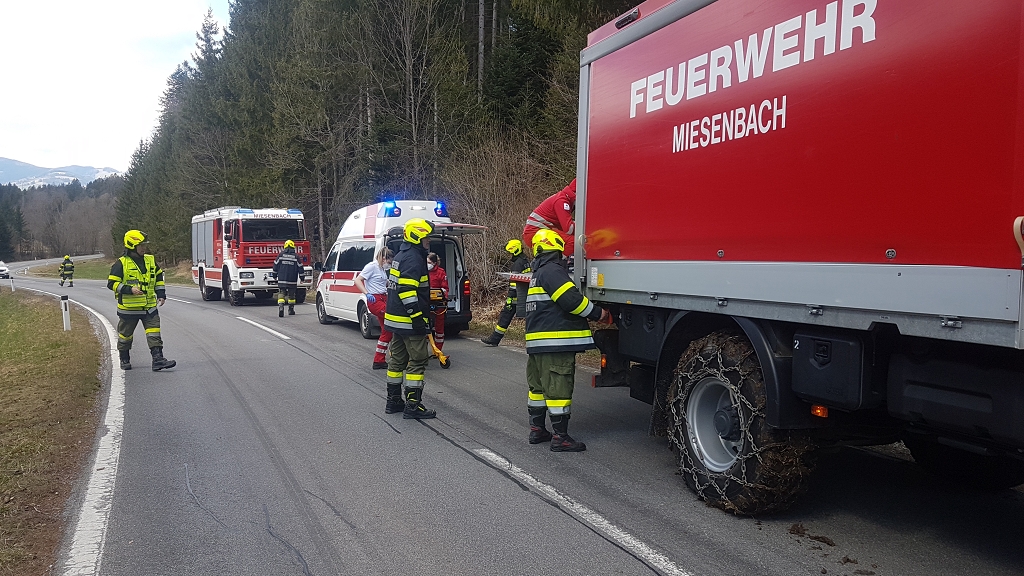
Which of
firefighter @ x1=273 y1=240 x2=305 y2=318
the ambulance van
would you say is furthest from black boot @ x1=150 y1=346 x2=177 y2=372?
firefighter @ x1=273 y1=240 x2=305 y2=318

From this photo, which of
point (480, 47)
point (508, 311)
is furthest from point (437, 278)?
point (480, 47)

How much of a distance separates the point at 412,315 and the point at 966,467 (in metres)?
4.78

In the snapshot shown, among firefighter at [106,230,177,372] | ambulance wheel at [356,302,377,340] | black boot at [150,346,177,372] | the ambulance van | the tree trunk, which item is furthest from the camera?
the tree trunk

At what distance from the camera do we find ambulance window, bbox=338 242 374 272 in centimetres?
1390

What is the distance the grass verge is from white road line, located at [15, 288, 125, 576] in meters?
0.12

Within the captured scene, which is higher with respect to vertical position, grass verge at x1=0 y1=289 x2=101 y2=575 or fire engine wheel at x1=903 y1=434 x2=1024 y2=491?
fire engine wheel at x1=903 y1=434 x2=1024 y2=491

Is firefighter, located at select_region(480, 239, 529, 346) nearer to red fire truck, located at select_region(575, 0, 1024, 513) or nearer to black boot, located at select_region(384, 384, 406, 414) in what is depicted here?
black boot, located at select_region(384, 384, 406, 414)

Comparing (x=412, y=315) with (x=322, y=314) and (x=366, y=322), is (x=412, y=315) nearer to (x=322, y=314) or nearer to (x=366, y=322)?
(x=366, y=322)

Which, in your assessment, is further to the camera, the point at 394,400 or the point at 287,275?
the point at 287,275

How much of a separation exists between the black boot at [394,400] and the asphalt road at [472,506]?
0.53 feet

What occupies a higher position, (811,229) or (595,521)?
(811,229)

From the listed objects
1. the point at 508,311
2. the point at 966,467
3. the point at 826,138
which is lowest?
the point at 966,467

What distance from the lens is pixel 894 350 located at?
3670 millimetres

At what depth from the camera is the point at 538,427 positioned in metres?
6.41
